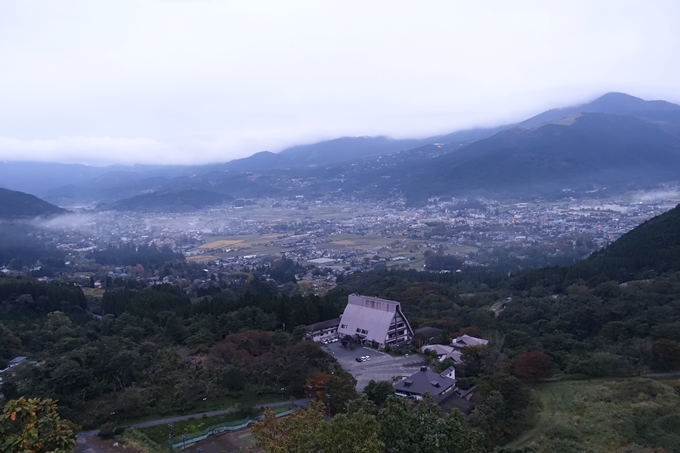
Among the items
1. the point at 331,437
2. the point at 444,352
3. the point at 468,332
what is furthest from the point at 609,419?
the point at 468,332

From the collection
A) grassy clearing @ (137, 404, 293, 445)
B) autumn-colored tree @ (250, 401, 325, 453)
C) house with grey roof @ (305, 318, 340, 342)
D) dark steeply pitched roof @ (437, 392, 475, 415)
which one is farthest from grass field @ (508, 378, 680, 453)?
house with grey roof @ (305, 318, 340, 342)

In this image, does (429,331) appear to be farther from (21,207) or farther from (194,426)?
(21,207)

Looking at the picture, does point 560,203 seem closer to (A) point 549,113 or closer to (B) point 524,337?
(B) point 524,337

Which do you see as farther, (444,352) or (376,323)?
(376,323)

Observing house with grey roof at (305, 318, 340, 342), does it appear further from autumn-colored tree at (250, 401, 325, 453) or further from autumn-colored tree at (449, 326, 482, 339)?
autumn-colored tree at (250, 401, 325, 453)

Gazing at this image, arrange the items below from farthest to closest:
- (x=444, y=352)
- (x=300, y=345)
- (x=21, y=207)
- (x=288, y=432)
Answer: (x=21, y=207) → (x=444, y=352) → (x=300, y=345) → (x=288, y=432)

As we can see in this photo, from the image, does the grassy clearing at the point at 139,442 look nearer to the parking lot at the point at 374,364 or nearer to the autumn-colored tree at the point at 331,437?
the autumn-colored tree at the point at 331,437

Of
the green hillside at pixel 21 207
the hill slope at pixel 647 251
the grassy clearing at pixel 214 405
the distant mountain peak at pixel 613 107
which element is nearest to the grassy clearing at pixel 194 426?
the grassy clearing at pixel 214 405
